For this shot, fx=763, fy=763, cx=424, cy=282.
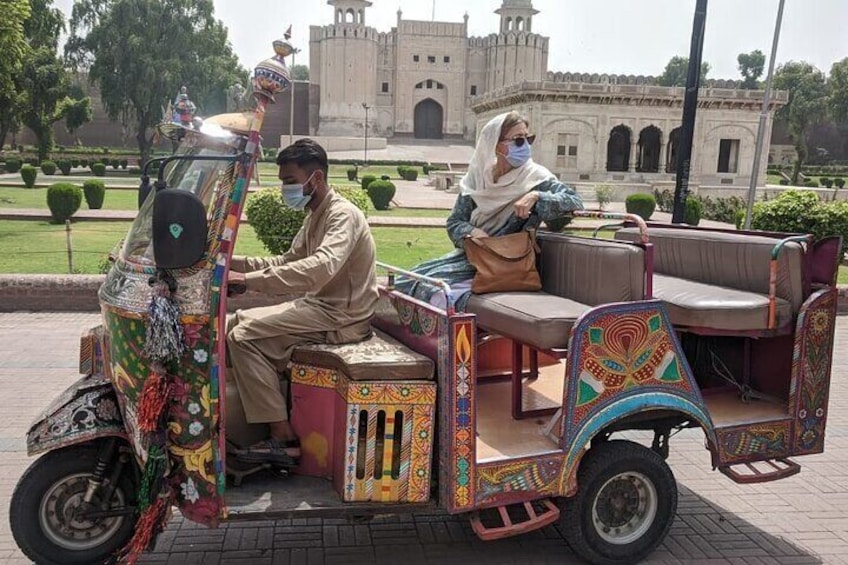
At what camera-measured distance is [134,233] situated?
3.42 metres

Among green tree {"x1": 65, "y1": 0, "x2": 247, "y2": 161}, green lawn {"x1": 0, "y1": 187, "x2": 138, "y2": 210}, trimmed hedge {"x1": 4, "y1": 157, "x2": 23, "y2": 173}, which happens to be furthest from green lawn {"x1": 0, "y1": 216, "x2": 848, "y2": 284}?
green tree {"x1": 65, "y1": 0, "x2": 247, "y2": 161}

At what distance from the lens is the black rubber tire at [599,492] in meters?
3.70

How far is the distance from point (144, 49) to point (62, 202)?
107ft

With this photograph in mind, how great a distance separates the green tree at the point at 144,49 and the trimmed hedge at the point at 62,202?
29.0 m

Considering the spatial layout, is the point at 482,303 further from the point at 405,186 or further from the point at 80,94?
the point at 80,94

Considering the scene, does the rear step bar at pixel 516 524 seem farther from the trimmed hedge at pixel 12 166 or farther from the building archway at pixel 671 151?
the building archway at pixel 671 151

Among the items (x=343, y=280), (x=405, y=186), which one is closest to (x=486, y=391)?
(x=343, y=280)

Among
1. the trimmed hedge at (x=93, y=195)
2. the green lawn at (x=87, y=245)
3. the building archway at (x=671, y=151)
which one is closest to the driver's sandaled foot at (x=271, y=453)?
the green lawn at (x=87, y=245)

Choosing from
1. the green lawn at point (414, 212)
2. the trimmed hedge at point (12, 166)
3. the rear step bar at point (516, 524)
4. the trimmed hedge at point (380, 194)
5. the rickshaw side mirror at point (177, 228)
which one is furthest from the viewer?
the trimmed hedge at point (12, 166)

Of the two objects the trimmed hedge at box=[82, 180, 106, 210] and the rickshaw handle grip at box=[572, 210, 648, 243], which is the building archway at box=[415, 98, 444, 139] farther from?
the rickshaw handle grip at box=[572, 210, 648, 243]

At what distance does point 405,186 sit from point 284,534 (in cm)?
3736

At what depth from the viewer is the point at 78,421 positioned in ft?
10.9

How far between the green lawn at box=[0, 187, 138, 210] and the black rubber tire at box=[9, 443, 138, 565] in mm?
20073

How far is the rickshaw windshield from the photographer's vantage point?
10.5ft
